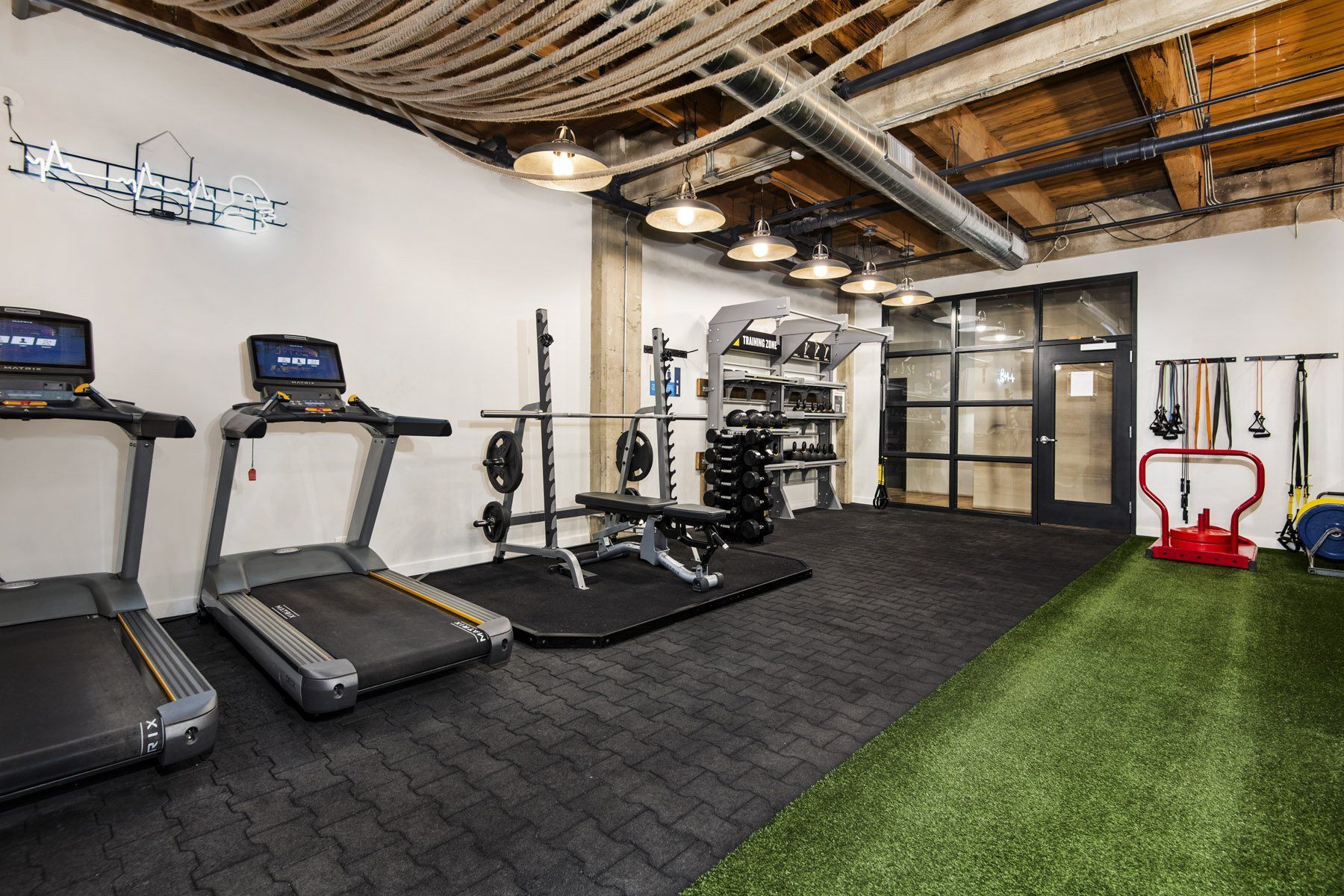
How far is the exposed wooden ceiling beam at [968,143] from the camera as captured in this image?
4824mm

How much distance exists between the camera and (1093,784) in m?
2.08

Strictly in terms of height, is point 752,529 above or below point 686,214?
below

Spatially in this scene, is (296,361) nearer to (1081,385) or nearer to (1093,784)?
(1093,784)

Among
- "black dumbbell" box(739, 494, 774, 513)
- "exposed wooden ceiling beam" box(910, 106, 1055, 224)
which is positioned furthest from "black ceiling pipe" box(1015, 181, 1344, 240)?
"black dumbbell" box(739, 494, 774, 513)

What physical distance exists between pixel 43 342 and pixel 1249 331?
30.1 feet

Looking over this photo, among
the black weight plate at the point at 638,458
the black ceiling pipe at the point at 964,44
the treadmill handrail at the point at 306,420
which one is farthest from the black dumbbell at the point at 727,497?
the black ceiling pipe at the point at 964,44

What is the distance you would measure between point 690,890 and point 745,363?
6.58 m

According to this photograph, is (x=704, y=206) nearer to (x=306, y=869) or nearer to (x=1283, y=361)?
(x=306, y=869)

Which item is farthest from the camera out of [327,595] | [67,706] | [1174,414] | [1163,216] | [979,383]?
[979,383]

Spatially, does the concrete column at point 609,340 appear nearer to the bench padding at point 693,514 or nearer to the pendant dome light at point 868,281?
the bench padding at point 693,514

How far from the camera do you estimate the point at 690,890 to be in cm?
160

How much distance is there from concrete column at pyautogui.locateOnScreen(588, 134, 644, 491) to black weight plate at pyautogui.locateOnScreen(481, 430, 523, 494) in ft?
4.61

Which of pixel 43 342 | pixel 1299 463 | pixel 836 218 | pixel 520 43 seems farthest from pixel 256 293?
pixel 1299 463

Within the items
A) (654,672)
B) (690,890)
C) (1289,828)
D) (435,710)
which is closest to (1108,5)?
(1289,828)
